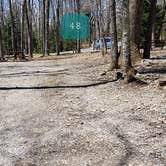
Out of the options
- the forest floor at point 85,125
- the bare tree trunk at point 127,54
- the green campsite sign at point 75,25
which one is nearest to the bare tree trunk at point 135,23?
the bare tree trunk at point 127,54

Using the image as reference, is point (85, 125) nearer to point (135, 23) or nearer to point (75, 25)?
point (135, 23)

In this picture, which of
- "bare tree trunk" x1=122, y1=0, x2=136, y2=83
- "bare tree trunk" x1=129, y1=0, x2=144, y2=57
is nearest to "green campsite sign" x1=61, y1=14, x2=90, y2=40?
"bare tree trunk" x1=129, y1=0, x2=144, y2=57

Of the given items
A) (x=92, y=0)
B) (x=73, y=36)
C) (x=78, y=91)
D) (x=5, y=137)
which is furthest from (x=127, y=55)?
(x=92, y=0)

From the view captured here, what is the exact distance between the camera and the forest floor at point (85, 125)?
7.28 metres

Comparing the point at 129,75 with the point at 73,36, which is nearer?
the point at 129,75

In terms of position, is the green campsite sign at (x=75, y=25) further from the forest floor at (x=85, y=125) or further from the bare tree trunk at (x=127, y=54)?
the forest floor at (x=85, y=125)

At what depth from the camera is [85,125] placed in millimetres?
9344

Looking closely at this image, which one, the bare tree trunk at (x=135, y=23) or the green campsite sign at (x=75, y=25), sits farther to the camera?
the green campsite sign at (x=75, y=25)

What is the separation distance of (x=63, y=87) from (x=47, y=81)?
1.91 m

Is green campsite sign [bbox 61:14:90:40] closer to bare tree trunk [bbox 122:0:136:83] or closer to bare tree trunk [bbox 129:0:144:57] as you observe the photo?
bare tree trunk [bbox 129:0:144:57]

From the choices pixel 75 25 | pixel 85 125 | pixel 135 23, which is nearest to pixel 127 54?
pixel 135 23

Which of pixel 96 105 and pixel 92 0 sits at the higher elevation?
pixel 92 0

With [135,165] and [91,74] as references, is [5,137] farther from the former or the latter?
[91,74]

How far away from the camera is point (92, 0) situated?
2153 inches
